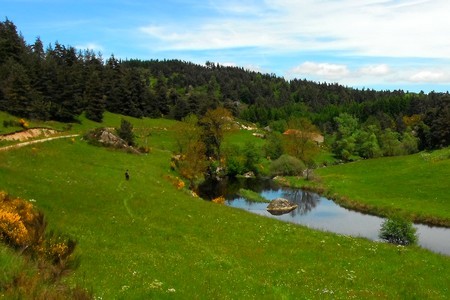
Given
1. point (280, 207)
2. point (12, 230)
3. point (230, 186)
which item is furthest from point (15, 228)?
point (230, 186)

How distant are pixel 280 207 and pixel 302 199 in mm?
10674

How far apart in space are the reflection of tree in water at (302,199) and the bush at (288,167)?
50.3 feet

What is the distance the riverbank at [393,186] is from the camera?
202ft

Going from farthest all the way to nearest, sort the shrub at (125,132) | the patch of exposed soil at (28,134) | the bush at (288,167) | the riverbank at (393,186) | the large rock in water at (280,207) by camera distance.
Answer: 1. the bush at (288,167)
2. the shrub at (125,132)
3. the large rock in water at (280,207)
4. the patch of exposed soil at (28,134)
5. the riverbank at (393,186)

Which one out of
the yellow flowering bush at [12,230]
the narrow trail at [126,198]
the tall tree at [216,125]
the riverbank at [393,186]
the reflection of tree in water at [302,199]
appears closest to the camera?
the yellow flowering bush at [12,230]

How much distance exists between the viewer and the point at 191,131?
87.9 meters

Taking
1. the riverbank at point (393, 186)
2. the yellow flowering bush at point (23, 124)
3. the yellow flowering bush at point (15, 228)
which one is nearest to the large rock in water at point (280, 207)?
the riverbank at point (393, 186)

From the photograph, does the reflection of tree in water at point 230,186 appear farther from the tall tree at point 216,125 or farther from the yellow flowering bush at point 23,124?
the yellow flowering bush at point 23,124

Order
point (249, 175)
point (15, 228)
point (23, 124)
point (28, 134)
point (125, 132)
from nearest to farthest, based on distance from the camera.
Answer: point (15, 228), point (28, 134), point (23, 124), point (125, 132), point (249, 175)

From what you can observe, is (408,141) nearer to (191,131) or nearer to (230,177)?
(230,177)

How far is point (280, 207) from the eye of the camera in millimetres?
65562

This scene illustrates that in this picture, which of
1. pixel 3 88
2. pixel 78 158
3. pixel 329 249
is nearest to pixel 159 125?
pixel 3 88

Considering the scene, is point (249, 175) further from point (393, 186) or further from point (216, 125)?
point (393, 186)

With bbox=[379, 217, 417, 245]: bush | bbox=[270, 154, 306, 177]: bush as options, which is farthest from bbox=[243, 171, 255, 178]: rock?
bbox=[379, 217, 417, 245]: bush
